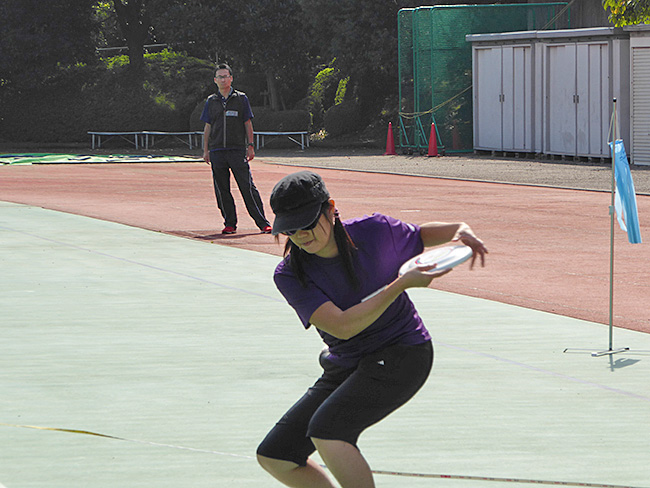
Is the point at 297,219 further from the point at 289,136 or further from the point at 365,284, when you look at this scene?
the point at 289,136

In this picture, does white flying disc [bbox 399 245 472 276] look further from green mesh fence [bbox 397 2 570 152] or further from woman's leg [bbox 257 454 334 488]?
green mesh fence [bbox 397 2 570 152]

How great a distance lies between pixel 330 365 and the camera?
3.93 m

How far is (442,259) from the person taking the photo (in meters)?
3.57

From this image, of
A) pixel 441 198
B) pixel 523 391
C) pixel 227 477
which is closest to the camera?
pixel 227 477

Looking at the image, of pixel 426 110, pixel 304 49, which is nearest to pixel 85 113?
pixel 304 49

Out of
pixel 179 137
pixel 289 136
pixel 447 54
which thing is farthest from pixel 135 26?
pixel 447 54

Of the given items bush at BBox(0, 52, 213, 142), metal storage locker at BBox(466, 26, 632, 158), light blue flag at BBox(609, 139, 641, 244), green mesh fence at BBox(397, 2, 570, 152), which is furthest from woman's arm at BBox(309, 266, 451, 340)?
bush at BBox(0, 52, 213, 142)

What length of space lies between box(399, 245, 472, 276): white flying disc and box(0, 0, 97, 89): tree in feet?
117

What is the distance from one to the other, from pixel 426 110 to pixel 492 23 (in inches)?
120

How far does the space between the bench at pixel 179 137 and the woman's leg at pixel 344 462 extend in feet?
105

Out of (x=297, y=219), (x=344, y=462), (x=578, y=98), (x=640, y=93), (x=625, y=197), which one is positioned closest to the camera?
(x=297, y=219)

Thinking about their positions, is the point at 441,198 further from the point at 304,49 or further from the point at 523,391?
the point at 304,49

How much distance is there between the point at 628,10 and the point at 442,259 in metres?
18.3

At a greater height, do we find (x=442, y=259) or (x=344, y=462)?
(x=442, y=259)
